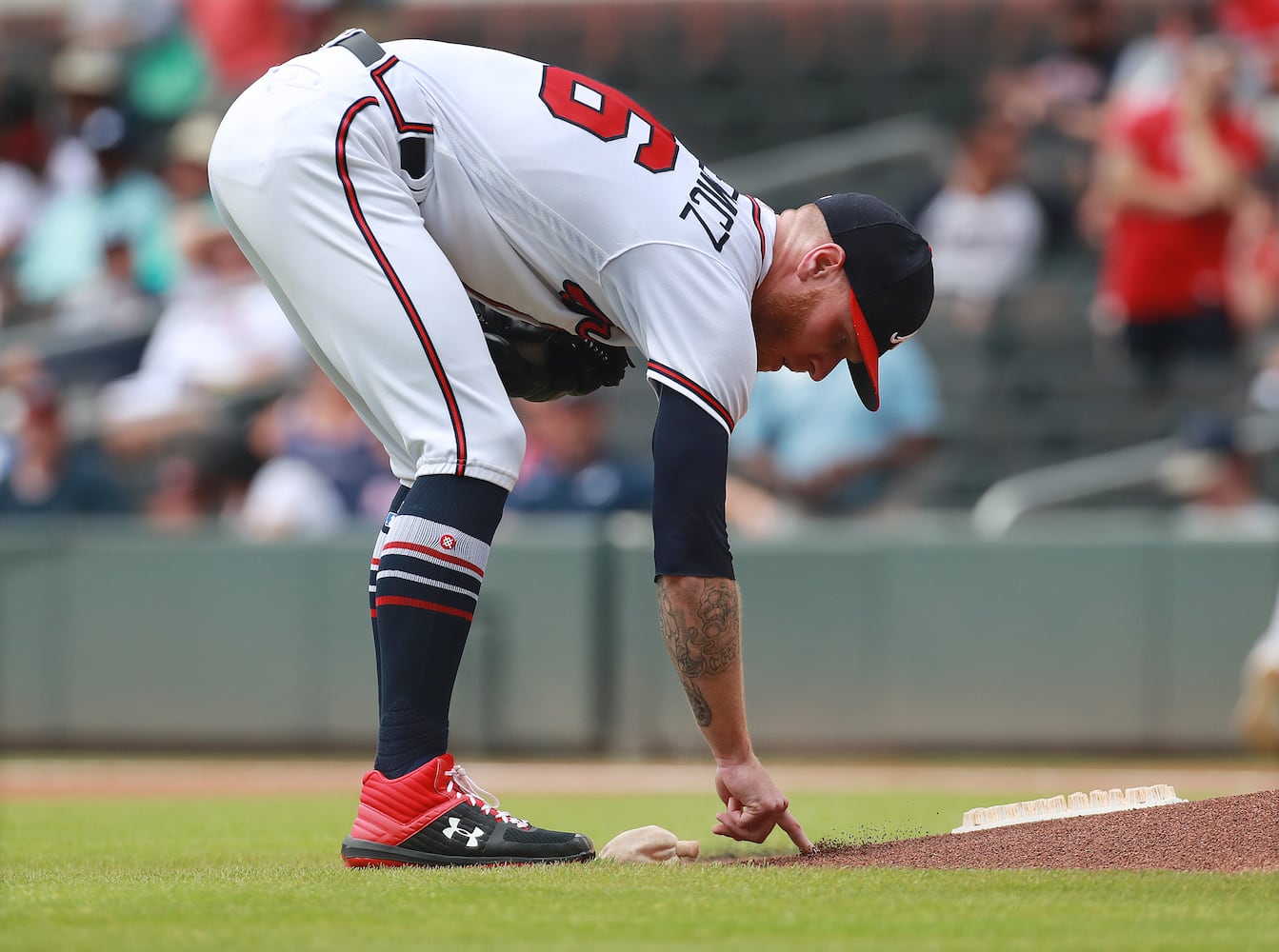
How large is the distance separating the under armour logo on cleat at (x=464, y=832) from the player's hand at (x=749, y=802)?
52cm

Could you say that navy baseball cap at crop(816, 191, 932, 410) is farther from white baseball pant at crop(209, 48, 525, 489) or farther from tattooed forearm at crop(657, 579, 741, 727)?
white baseball pant at crop(209, 48, 525, 489)

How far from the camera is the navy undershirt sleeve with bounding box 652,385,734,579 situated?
359cm

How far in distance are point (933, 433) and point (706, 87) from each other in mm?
5149

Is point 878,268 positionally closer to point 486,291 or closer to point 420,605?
point 486,291

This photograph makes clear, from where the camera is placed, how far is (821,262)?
3949 millimetres

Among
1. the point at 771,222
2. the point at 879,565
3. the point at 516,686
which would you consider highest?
the point at 771,222

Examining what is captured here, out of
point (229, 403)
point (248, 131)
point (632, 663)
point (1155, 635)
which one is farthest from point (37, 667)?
point (248, 131)

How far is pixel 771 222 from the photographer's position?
403cm

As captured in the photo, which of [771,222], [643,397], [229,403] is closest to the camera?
[771,222]

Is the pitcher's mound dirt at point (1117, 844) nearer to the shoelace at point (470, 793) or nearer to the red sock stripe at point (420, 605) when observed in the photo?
the shoelace at point (470, 793)

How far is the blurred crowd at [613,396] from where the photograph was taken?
10047 millimetres

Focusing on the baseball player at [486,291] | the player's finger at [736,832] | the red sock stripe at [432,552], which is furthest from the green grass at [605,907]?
the red sock stripe at [432,552]

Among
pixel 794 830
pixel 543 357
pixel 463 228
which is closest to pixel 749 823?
pixel 794 830

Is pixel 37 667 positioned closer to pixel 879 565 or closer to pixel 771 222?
pixel 879 565
